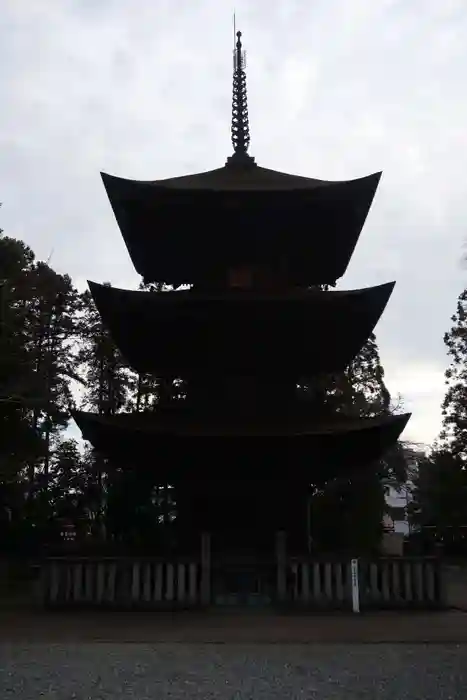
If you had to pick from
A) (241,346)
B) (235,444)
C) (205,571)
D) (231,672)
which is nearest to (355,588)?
(205,571)

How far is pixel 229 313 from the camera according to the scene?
14.7 m

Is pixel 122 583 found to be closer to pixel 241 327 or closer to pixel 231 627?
pixel 231 627

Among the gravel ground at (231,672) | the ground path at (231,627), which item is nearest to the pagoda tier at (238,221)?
the ground path at (231,627)

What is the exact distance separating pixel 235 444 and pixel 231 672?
6.52 m

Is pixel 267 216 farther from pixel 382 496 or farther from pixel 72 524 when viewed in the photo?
pixel 72 524

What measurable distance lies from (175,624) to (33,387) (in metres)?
13.8

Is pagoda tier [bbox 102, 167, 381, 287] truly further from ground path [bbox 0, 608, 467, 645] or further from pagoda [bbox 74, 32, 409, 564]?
ground path [bbox 0, 608, 467, 645]

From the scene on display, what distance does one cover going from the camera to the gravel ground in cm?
666

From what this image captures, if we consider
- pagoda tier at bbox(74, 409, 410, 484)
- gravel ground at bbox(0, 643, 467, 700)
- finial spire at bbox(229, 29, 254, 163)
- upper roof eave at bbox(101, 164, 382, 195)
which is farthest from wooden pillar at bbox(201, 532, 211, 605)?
finial spire at bbox(229, 29, 254, 163)

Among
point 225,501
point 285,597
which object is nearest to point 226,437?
point 225,501

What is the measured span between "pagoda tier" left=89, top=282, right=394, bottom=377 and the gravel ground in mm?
6834

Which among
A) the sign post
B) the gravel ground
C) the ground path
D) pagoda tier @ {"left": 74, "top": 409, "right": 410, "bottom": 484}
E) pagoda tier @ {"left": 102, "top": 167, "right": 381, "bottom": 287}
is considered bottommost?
the gravel ground

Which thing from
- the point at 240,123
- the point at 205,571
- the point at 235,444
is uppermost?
the point at 240,123

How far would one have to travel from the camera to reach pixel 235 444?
1389 cm
